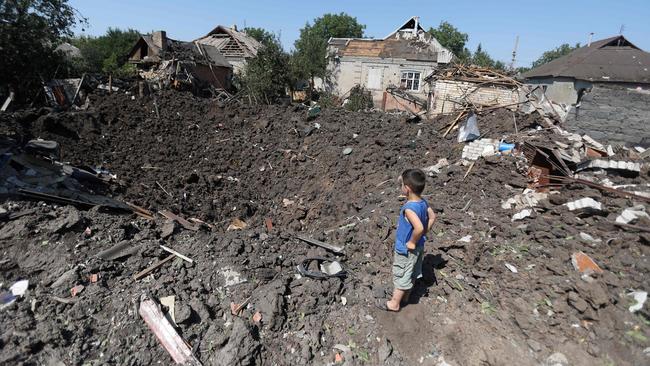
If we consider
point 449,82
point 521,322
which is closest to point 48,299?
point 521,322

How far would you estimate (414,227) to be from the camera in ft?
9.57

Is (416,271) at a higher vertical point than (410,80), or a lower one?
lower

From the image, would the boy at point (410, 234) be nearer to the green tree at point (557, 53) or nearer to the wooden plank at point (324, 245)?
the wooden plank at point (324, 245)

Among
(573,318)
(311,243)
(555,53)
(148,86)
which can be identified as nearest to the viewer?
(573,318)

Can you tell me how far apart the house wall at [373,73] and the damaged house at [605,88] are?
7.54 meters

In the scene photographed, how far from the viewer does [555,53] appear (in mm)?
67625

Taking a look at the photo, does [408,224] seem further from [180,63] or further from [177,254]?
[180,63]

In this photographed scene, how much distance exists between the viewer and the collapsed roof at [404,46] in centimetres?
2273

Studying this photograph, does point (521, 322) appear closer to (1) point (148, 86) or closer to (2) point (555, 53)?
(1) point (148, 86)

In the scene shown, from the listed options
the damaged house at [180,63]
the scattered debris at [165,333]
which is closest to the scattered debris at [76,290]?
the scattered debris at [165,333]

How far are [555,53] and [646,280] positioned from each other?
83099 mm

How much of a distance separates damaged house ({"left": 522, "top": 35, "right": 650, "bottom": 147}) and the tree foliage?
1283 inches

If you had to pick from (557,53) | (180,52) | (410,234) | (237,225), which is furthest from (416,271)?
(557,53)

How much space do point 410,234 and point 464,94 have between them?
36.2ft
